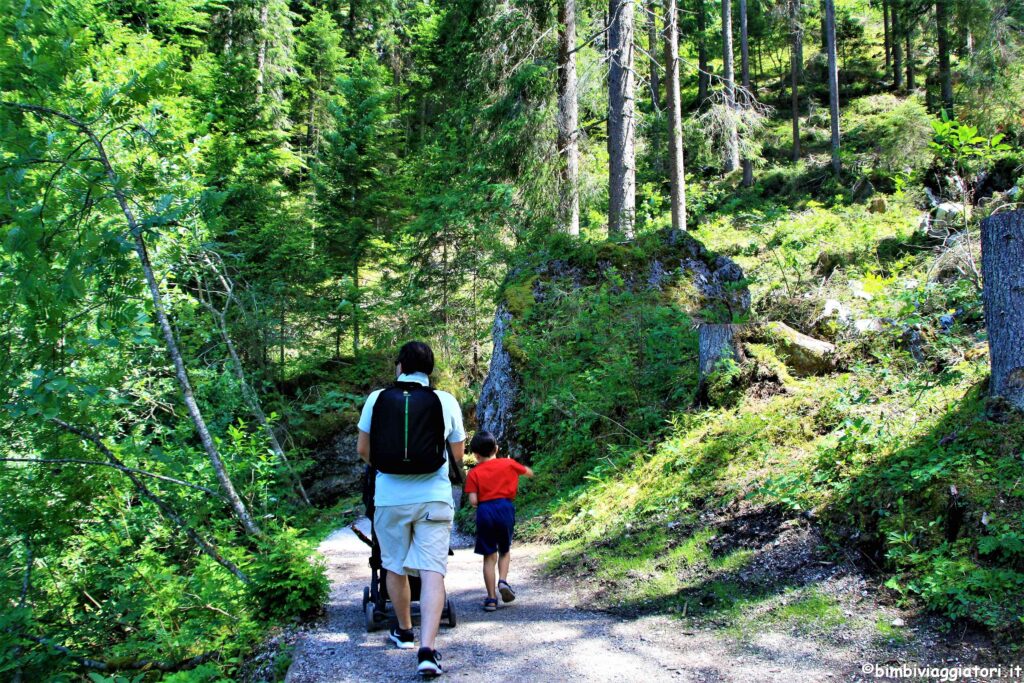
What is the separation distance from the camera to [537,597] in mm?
6016

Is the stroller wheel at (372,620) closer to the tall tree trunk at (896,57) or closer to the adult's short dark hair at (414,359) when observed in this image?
the adult's short dark hair at (414,359)

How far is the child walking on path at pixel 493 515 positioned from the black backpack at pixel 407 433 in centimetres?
159

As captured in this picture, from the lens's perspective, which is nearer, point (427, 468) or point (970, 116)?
point (427, 468)

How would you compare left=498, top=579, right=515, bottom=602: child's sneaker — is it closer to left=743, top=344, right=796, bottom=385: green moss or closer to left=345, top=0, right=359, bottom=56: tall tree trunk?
left=743, top=344, right=796, bottom=385: green moss

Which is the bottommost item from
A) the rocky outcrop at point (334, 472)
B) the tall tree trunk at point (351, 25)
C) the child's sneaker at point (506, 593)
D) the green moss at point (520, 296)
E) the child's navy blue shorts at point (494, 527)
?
the rocky outcrop at point (334, 472)

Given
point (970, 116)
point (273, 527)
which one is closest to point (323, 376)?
point (273, 527)

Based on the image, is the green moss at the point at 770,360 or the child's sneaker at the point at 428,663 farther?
the green moss at the point at 770,360

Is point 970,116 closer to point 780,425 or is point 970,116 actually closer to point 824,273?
point 824,273

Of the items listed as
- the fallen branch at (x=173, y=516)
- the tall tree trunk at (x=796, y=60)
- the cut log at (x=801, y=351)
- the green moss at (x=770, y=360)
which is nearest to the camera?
the fallen branch at (x=173, y=516)

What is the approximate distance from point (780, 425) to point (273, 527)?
5.08 meters

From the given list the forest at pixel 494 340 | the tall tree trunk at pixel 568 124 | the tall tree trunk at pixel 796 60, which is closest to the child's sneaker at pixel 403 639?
the forest at pixel 494 340

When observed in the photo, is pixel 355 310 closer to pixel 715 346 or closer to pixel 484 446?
pixel 715 346

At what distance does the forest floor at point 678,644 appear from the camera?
12.3 ft

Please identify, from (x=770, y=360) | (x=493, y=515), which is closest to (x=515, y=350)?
(x=770, y=360)
